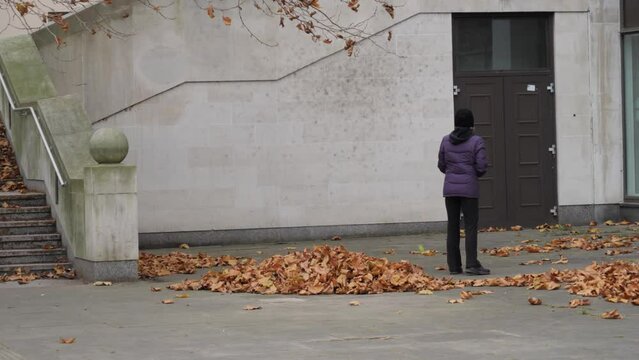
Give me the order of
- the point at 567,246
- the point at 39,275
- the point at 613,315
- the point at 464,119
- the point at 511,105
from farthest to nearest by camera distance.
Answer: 1. the point at 511,105
2. the point at 567,246
3. the point at 39,275
4. the point at 464,119
5. the point at 613,315

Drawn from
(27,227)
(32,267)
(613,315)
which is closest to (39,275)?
(32,267)

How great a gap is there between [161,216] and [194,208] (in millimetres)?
527

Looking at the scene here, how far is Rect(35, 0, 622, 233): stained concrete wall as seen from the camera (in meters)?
19.2

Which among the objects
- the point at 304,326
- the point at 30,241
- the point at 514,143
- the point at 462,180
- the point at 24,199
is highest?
the point at 514,143

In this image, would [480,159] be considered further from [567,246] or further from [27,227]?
[27,227]

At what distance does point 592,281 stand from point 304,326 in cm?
330

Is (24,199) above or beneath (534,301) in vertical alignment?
above

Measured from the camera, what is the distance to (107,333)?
10.0 metres

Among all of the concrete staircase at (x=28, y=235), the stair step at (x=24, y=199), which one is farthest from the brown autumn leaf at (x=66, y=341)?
the stair step at (x=24, y=199)

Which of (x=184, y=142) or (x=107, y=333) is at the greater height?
(x=184, y=142)

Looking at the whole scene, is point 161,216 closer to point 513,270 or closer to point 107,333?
point 513,270

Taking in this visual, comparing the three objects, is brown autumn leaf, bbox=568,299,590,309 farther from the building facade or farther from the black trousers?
the building facade

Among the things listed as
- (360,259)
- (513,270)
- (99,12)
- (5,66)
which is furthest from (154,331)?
(99,12)

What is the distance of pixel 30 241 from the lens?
50.0 ft
